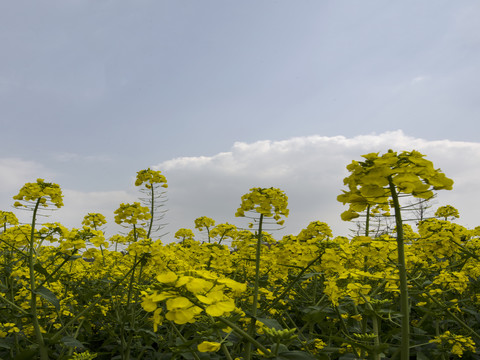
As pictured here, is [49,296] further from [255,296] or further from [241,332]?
[241,332]

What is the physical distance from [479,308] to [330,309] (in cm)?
340

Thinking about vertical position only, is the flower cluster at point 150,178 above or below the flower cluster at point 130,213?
above

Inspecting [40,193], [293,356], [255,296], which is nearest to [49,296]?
[40,193]

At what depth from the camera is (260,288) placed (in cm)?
440

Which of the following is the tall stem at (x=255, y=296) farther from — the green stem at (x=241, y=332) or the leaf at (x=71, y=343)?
the leaf at (x=71, y=343)

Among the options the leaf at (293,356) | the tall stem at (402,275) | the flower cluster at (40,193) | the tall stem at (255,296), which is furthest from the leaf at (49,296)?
the tall stem at (402,275)

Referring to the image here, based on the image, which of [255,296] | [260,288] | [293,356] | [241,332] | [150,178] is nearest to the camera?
[241,332]

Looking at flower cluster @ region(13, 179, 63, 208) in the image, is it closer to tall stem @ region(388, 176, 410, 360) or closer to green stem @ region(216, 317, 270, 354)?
green stem @ region(216, 317, 270, 354)

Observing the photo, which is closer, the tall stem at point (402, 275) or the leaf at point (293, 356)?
the tall stem at point (402, 275)

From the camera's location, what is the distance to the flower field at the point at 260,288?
1.65 metres

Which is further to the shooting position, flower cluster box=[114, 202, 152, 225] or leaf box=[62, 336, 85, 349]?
flower cluster box=[114, 202, 152, 225]

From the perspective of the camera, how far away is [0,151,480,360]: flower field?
165 cm

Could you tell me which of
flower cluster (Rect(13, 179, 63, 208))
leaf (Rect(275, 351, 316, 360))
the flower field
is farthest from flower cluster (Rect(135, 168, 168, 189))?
leaf (Rect(275, 351, 316, 360))

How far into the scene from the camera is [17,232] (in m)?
3.85
